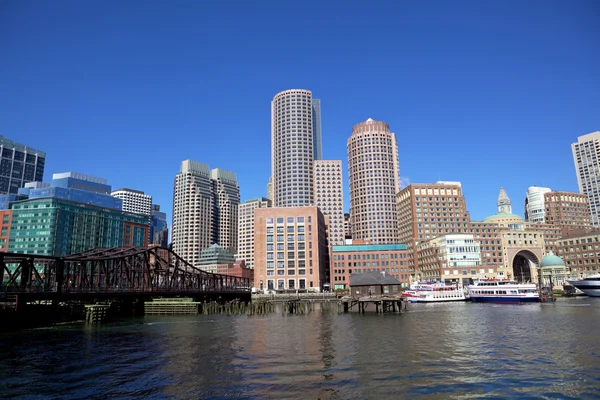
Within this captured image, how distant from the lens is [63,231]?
196 m

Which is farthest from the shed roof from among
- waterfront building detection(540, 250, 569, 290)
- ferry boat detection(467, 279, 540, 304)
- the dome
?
the dome

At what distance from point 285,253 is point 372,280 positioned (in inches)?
3398

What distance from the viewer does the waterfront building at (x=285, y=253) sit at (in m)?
182

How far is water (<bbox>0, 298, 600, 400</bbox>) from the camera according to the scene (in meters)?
29.2

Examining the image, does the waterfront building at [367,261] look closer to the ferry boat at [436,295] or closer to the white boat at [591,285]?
the ferry boat at [436,295]

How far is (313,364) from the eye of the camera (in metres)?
37.2

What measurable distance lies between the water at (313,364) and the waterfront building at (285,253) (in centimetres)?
12005

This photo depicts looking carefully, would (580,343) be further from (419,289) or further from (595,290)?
(595,290)

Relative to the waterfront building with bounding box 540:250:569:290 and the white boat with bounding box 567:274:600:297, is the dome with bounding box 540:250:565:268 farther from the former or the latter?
the white boat with bounding box 567:274:600:297

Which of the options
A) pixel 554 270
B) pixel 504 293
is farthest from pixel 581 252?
pixel 504 293

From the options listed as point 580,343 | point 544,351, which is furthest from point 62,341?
point 580,343

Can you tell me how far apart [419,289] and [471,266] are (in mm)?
43836

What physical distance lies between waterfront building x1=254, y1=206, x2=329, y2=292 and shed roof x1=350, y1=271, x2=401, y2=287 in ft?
259

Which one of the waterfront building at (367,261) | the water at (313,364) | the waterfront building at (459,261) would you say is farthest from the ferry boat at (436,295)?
the water at (313,364)
